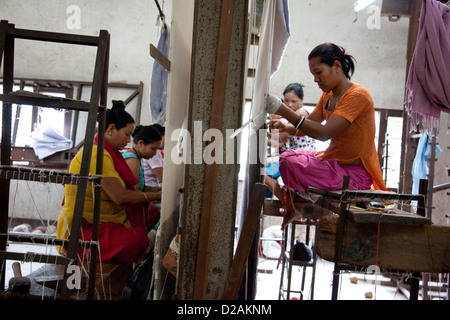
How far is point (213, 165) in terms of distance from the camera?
188 centimetres

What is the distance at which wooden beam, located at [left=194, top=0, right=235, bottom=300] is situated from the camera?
6.16 ft

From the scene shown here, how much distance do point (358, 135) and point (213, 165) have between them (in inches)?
48.4

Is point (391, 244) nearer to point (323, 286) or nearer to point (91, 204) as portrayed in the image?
point (91, 204)

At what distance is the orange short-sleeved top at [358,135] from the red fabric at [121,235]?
154 centimetres

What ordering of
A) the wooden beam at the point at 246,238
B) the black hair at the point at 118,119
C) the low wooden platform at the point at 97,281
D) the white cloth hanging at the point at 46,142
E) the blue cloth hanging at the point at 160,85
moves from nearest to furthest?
the wooden beam at the point at 246,238 < the low wooden platform at the point at 97,281 < the black hair at the point at 118,119 < the blue cloth hanging at the point at 160,85 < the white cloth hanging at the point at 46,142

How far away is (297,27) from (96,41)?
559cm

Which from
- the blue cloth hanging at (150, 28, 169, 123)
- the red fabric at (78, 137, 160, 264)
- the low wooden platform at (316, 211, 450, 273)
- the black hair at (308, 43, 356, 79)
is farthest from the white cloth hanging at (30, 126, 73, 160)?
the low wooden platform at (316, 211, 450, 273)

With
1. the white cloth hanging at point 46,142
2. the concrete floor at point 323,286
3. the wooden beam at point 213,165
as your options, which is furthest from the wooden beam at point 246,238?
the white cloth hanging at point 46,142

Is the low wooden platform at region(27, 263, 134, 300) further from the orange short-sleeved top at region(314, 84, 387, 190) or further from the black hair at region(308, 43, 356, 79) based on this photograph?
the black hair at region(308, 43, 356, 79)

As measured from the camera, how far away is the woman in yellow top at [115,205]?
8.39 feet

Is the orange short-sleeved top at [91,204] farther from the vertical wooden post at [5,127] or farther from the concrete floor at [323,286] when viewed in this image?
the concrete floor at [323,286]

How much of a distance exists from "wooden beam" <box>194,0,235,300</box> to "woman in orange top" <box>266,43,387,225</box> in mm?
735

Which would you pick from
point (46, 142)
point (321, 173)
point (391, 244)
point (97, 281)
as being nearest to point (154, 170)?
point (97, 281)

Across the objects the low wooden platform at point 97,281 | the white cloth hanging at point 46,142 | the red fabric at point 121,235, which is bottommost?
the low wooden platform at point 97,281
